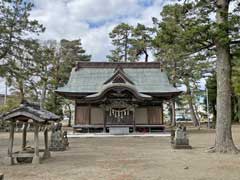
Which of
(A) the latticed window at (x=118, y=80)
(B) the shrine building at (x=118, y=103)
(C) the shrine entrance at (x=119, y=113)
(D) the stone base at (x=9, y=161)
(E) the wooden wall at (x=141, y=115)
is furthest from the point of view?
(E) the wooden wall at (x=141, y=115)

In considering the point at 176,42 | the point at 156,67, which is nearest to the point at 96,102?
the point at 156,67

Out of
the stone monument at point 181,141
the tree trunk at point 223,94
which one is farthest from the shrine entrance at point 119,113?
the tree trunk at point 223,94

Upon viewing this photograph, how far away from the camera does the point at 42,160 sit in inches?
404

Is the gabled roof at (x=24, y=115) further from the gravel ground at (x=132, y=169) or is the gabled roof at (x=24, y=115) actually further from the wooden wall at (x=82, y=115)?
the wooden wall at (x=82, y=115)

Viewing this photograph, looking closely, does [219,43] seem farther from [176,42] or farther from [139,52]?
[139,52]

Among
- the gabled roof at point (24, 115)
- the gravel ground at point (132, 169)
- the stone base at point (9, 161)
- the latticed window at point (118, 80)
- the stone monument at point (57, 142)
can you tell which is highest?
the latticed window at point (118, 80)

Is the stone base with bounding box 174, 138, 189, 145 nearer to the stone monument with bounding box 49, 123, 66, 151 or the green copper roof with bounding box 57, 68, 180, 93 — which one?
the stone monument with bounding box 49, 123, 66, 151

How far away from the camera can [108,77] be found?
95.0ft

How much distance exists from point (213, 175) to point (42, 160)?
5.76m

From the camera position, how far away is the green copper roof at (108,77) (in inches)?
1054

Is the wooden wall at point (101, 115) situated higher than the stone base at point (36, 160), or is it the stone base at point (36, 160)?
the wooden wall at point (101, 115)

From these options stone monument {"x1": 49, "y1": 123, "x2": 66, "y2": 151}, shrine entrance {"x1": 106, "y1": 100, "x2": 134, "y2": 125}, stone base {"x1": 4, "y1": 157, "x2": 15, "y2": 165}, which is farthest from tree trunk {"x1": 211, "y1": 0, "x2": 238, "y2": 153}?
shrine entrance {"x1": 106, "y1": 100, "x2": 134, "y2": 125}

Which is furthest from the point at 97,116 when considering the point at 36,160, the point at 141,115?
the point at 36,160

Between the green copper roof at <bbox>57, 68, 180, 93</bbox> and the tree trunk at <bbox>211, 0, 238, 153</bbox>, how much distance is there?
13523 millimetres
